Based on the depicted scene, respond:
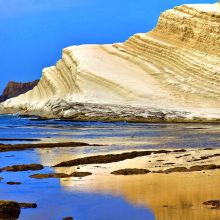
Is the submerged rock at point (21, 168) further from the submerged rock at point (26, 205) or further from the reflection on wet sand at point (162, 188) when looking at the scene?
the submerged rock at point (26, 205)

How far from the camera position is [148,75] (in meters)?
54.0

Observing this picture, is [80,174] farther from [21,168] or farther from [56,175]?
[21,168]

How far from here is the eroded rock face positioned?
4753cm

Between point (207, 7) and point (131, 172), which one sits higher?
point (207, 7)

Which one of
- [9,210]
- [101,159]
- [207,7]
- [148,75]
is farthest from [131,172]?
[207,7]

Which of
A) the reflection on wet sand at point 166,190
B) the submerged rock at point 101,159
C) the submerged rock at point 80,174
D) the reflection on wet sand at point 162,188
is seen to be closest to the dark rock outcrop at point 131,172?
the reflection on wet sand at point 162,188

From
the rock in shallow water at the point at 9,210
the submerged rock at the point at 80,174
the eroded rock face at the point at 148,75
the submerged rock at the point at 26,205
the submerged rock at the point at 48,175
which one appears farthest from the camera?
the eroded rock face at the point at 148,75

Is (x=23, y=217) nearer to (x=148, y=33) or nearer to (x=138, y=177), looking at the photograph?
(x=138, y=177)

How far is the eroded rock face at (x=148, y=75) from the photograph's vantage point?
47.5 metres

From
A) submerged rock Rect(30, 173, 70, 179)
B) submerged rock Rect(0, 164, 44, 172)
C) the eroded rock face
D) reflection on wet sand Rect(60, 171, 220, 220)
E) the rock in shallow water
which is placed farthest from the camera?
the eroded rock face

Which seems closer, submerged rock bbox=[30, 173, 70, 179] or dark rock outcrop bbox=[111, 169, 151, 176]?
submerged rock bbox=[30, 173, 70, 179]

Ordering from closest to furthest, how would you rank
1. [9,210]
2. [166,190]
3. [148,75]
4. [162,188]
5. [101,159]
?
1. [9,210]
2. [166,190]
3. [162,188]
4. [101,159]
5. [148,75]

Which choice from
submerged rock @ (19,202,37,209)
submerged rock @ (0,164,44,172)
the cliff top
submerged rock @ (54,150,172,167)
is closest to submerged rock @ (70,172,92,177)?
submerged rock @ (0,164,44,172)

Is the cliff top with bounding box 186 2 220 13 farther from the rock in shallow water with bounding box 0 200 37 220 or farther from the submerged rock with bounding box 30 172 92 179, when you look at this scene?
the rock in shallow water with bounding box 0 200 37 220
